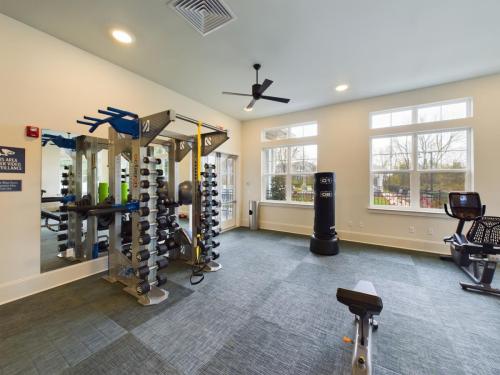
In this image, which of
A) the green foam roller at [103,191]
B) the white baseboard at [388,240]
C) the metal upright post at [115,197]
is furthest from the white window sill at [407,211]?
the green foam roller at [103,191]

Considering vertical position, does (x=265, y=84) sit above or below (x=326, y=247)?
above

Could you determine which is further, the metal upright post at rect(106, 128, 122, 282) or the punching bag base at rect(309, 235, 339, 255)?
the punching bag base at rect(309, 235, 339, 255)

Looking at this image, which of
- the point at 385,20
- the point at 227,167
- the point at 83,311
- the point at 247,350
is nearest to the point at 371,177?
the point at 385,20

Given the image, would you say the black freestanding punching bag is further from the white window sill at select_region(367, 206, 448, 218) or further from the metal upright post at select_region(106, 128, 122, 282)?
the metal upright post at select_region(106, 128, 122, 282)

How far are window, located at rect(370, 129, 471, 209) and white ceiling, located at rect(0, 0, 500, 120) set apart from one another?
1.08m

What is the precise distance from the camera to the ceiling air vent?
2117mm

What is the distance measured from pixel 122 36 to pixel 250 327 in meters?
3.73

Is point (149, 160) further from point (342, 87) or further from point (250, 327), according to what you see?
point (342, 87)

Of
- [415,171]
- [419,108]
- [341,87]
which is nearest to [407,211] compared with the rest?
[415,171]

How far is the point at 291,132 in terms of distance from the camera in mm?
→ 5586

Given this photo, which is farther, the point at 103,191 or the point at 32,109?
the point at 103,191

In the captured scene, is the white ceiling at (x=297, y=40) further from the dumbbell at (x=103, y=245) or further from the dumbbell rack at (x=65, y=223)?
the dumbbell at (x=103, y=245)

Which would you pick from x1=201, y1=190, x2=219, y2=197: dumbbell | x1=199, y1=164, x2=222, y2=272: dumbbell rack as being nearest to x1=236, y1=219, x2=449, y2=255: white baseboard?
x1=199, y1=164, x2=222, y2=272: dumbbell rack

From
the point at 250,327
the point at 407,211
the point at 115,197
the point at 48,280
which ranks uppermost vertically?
the point at 115,197
